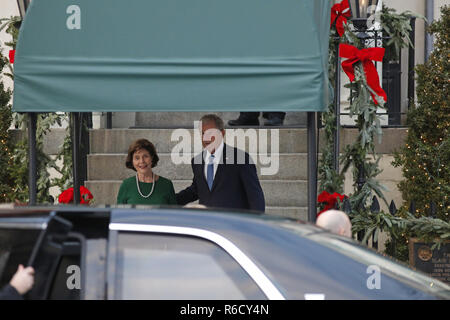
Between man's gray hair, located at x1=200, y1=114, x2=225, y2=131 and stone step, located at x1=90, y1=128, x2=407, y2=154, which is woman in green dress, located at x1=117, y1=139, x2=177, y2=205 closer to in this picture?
man's gray hair, located at x1=200, y1=114, x2=225, y2=131

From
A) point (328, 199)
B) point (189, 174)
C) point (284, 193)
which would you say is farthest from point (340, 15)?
point (189, 174)

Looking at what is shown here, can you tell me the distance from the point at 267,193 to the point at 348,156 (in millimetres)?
2143

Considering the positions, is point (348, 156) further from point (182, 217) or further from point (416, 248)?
point (182, 217)

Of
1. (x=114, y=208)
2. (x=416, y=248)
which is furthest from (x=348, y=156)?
(x=114, y=208)

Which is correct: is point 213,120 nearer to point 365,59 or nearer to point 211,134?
point 211,134

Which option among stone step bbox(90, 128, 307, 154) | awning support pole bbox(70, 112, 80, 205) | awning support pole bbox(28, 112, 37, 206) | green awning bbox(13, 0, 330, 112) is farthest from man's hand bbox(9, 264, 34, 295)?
stone step bbox(90, 128, 307, 154)

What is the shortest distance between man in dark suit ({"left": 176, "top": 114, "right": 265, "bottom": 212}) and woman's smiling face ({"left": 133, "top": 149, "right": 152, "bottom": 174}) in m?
0.55

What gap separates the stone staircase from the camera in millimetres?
10359

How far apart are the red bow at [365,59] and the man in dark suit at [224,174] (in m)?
1.49

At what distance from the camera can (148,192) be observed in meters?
7.66

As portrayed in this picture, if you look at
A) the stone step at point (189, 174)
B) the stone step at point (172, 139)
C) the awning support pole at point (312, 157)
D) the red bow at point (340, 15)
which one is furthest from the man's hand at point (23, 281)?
the stone step at point (172, 139)

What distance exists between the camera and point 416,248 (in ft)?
27.4

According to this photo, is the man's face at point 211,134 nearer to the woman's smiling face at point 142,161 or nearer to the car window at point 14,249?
the woman's smiling face at point 142,161

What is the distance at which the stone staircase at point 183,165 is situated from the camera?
408 inches
